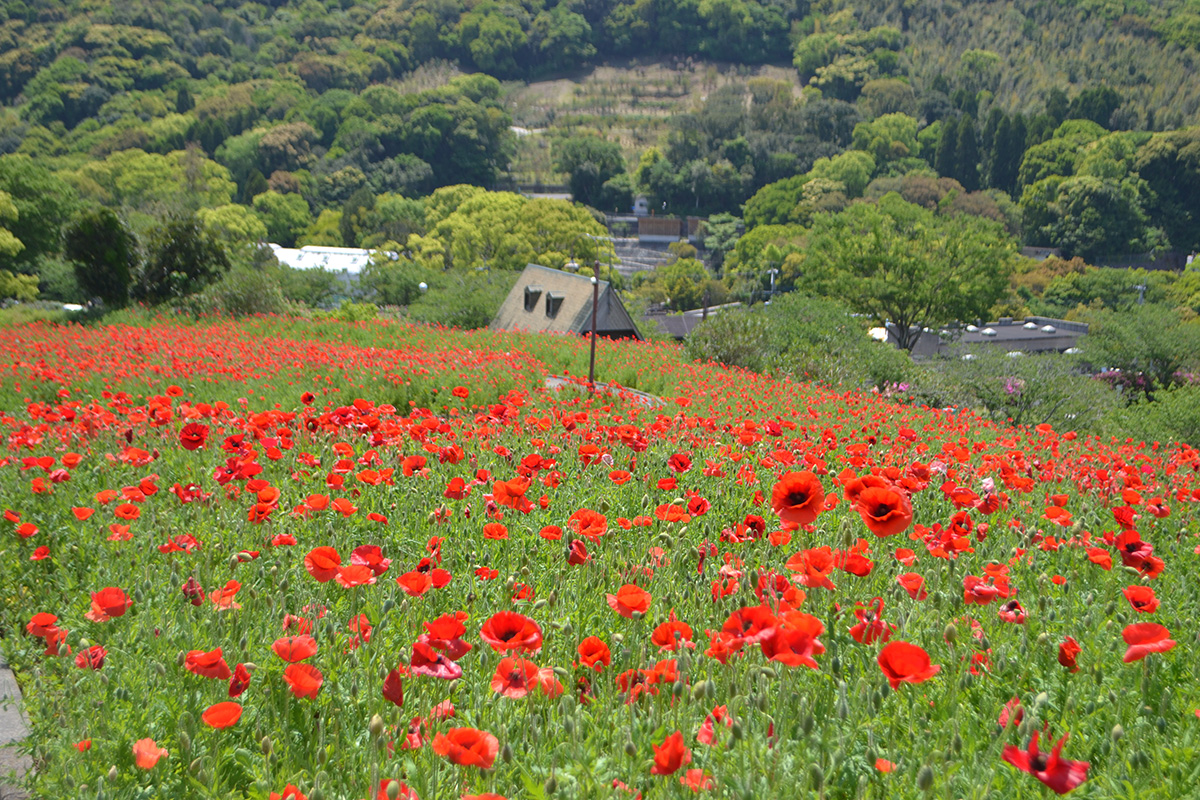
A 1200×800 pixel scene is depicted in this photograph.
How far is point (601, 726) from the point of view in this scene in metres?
2.26

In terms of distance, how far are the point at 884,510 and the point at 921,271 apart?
39.3m

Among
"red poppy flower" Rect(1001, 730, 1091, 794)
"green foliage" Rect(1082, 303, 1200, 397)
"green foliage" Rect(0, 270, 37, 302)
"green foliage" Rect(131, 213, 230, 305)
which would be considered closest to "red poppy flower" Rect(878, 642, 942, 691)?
"red poppy flower" Rect(1001, 730, 1091, 794)

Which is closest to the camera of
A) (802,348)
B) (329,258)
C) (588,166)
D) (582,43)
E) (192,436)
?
(192,436)

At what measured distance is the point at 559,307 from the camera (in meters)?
29.3

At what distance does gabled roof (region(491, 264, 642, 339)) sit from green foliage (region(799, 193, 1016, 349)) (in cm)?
1518

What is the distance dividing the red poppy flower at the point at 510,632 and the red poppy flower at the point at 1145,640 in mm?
1394

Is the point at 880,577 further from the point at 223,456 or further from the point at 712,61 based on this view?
the point at 712,61

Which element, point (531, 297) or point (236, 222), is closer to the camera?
point (531, 297)

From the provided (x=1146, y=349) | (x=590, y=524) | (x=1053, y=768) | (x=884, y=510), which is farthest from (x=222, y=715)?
(x=1146, y=349)

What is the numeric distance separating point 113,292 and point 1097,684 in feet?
96.3

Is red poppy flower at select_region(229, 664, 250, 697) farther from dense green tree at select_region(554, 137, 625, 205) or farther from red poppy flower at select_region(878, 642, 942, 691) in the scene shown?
dense green tree at select_region(554, 137, 625, 205)

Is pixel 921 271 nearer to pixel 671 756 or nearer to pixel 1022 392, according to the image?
pixel 1022 392

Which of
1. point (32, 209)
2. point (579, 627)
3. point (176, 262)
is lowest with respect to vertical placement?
point (176, 262)

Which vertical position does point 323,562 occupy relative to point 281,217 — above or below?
above
